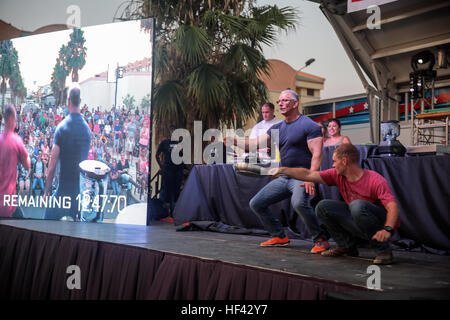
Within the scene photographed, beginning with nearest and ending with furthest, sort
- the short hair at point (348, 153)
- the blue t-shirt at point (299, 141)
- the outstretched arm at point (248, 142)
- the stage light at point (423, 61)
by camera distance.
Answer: the short hair at point (348, 153) < the blue t-shirt at point (299, 141) < the outstretched arm at point (248, 142) < the stage light at point (423, 61)

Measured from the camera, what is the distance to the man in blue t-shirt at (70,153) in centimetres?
549

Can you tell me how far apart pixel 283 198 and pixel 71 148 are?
3159 millimetres

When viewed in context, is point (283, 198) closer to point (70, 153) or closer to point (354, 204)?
point (354, 204)

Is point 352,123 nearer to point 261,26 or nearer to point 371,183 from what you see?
point 261,26

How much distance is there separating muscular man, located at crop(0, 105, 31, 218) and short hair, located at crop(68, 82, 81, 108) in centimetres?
95

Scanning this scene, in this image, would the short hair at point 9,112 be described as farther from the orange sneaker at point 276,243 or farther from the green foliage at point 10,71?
the orange sneaker at point 276,243

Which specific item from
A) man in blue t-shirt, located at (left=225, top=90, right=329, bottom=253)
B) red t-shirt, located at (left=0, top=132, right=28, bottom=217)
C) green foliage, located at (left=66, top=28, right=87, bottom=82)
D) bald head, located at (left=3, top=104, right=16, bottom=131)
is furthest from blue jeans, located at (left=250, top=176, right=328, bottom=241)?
bald head, located at (left=3, top=104, right=16, bottom=131)

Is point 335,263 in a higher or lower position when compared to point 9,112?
lower

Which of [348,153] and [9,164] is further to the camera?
[9,164]

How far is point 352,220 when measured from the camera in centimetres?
290

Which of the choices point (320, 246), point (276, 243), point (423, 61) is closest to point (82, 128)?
point (276, 243)

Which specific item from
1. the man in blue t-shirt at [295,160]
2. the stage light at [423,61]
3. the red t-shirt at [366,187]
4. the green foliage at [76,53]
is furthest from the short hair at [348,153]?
the stage light at [423,61]

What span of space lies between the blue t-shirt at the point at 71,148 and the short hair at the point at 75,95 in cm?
14
